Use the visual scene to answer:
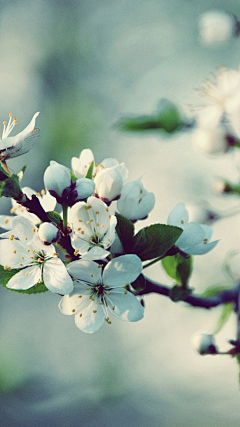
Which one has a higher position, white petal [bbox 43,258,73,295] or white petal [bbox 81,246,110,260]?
white petal [bbox 81,246,110,260]

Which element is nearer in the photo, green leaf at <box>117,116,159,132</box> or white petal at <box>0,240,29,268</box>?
white petal at <box>0,240,29,268</box>

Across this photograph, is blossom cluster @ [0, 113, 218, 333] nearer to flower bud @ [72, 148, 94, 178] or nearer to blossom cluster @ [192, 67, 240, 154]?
flower bud @ [72, 148, 94, 178]

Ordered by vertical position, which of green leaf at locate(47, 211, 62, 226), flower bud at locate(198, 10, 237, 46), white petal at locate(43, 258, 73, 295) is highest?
flower bud at locate(198, 10, 237, 46)

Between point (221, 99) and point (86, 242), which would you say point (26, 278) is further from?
point (221, 99)

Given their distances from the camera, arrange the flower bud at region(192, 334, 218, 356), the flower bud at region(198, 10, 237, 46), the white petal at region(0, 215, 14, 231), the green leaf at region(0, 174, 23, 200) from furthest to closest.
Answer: the flower bud at region(198, 10, 237, 46) < the flower bud at region(192, 334, 218, 356) < the white petal at region(0, 215, 14, 231) < the green leaf at region(0, 174, 23, 200)

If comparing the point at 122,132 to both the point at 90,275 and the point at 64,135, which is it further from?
the point at 64,135

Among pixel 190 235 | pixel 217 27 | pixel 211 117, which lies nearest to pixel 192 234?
pixel 190 235

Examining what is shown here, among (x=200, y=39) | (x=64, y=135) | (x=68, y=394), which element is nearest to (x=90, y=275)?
(x=200, y=39)

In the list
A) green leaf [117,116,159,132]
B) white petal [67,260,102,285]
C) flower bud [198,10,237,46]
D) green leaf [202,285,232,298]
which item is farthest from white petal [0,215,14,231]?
flower bud [198,10,237,46]
